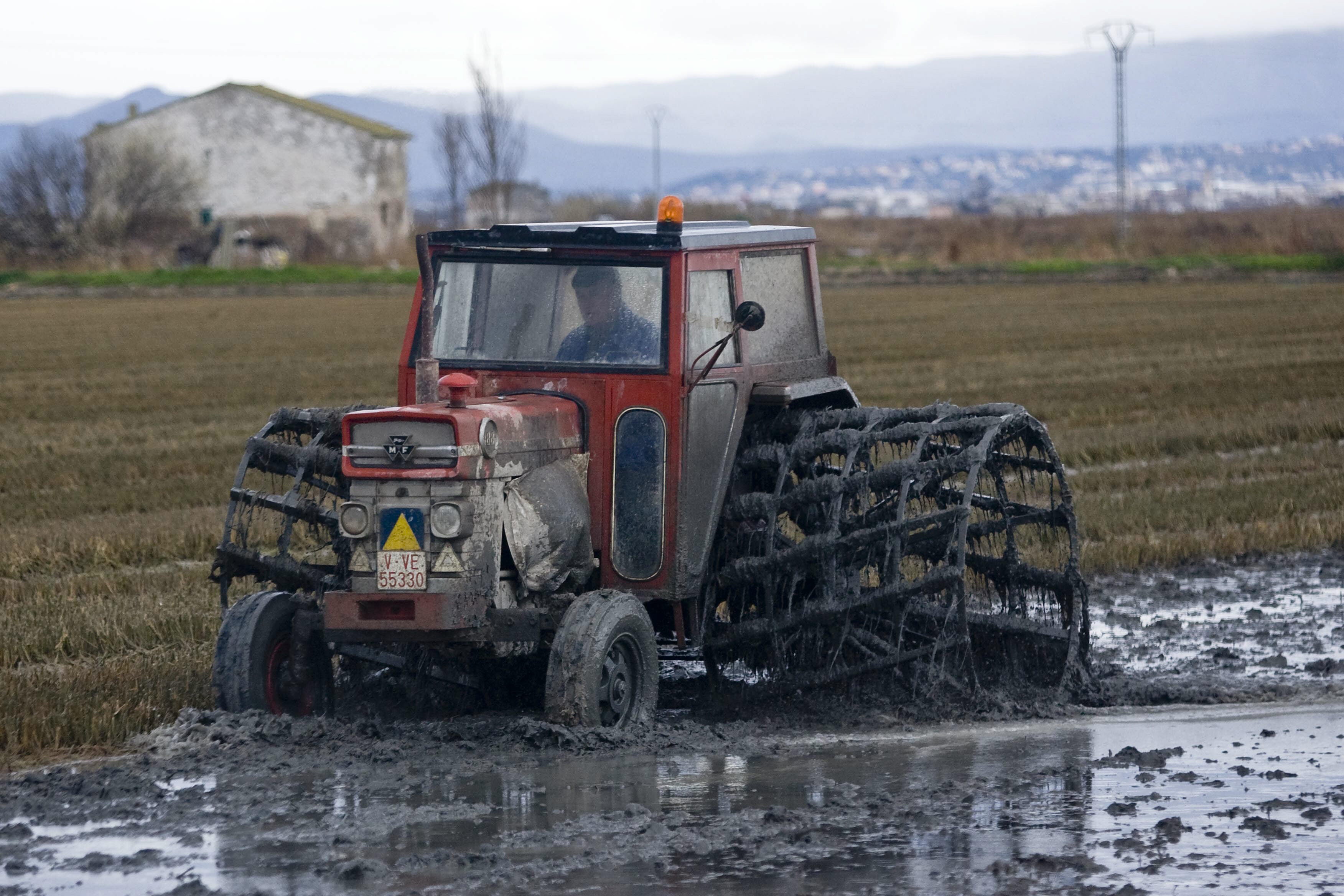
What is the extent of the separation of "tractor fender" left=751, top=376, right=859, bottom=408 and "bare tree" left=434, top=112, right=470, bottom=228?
69610 millimetres

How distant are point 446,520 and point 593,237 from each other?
1517mm

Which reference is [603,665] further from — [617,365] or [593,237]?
[593,237]

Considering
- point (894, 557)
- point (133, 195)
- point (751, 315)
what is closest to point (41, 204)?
point (133, 195)

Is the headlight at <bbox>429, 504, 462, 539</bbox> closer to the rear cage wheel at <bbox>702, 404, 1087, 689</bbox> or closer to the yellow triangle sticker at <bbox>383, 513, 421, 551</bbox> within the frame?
the yellow triangle sticker at <bbox>383, 513, 421, 551</bbox>

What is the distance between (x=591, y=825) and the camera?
564cm

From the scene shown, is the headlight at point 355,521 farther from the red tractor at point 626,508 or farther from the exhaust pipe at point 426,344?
the exhaust pipe at point 426,344

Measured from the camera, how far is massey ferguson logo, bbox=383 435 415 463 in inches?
252

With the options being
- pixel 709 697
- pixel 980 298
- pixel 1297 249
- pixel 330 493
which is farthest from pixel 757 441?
pixel 1297 249

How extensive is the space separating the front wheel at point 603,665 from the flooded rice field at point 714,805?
114 mm

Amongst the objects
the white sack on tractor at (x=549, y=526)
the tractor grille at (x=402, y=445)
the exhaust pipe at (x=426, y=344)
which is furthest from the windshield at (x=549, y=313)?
the tractor grille at (x=402, y=445)

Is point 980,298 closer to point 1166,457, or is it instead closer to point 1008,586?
point 1166,457

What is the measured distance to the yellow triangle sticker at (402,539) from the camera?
21.1 ft

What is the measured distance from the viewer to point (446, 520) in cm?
641

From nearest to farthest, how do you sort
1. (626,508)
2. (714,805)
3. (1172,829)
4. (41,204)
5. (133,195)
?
(1172,829) < (714,805) < (626,508) < (41,204) < (133,195)
